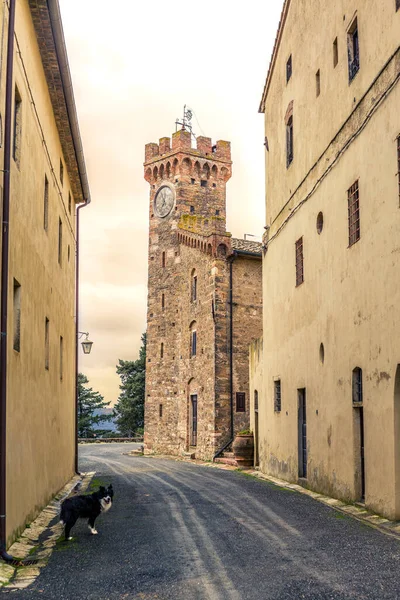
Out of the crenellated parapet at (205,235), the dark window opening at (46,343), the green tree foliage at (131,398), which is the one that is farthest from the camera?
the green tree foliage at (131,398)

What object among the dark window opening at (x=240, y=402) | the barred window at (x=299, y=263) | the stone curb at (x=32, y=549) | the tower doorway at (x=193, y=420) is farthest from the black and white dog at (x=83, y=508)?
the tower doorway at (x=193, y=420)

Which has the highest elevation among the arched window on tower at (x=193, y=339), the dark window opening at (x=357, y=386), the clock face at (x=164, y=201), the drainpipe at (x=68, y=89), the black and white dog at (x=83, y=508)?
the clock face at (x=164, y=201)

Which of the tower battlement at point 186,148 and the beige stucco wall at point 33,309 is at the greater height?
the tower battlement at point 186,148

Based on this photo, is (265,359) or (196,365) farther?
(196,365)

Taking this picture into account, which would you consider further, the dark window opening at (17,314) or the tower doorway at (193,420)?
the tower doorway at (193,420)

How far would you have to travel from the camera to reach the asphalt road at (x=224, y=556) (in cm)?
661

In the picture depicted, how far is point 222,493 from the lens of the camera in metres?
14.4

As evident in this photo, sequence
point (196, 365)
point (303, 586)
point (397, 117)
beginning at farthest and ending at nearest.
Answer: point (196, 365) → point (397, 117) → point (303, 586)

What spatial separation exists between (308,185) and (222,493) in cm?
743

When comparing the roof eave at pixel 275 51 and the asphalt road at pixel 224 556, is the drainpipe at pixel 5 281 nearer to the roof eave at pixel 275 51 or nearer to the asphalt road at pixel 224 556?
the asphalt road at pixel 224 556

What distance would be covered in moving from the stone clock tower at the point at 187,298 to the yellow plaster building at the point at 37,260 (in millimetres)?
14969

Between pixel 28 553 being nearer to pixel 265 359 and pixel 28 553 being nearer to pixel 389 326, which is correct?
pixel 389 326

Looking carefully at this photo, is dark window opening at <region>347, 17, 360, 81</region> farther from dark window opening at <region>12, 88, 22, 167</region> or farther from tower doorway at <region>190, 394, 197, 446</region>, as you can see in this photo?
tower doorway at <region>190, 394, 197, 446</region>

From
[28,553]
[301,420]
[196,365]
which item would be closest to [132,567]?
[28,553]
